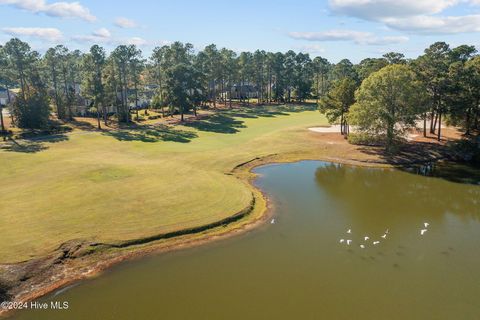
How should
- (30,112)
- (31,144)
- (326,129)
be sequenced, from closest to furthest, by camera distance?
(31,144) < (30,112) < (326,129)

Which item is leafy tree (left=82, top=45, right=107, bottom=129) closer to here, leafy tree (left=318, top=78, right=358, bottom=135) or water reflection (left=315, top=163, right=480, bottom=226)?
leafy tree (left=318, top=78, right=358, bottom=135)

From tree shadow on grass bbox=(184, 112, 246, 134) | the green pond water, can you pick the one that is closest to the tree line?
tree shadow on grass bbox=(184, 112, 246, 134)

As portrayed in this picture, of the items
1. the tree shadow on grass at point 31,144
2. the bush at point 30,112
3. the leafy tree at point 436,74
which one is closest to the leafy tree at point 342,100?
the leafy tree at point 436,74

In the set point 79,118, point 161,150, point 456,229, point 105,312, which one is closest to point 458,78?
point 456,229

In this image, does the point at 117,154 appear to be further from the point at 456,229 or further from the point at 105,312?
Result: the point at 456,229

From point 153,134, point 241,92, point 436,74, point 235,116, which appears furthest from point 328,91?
point 241,92

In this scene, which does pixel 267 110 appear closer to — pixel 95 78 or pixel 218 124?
pixel 218 124
